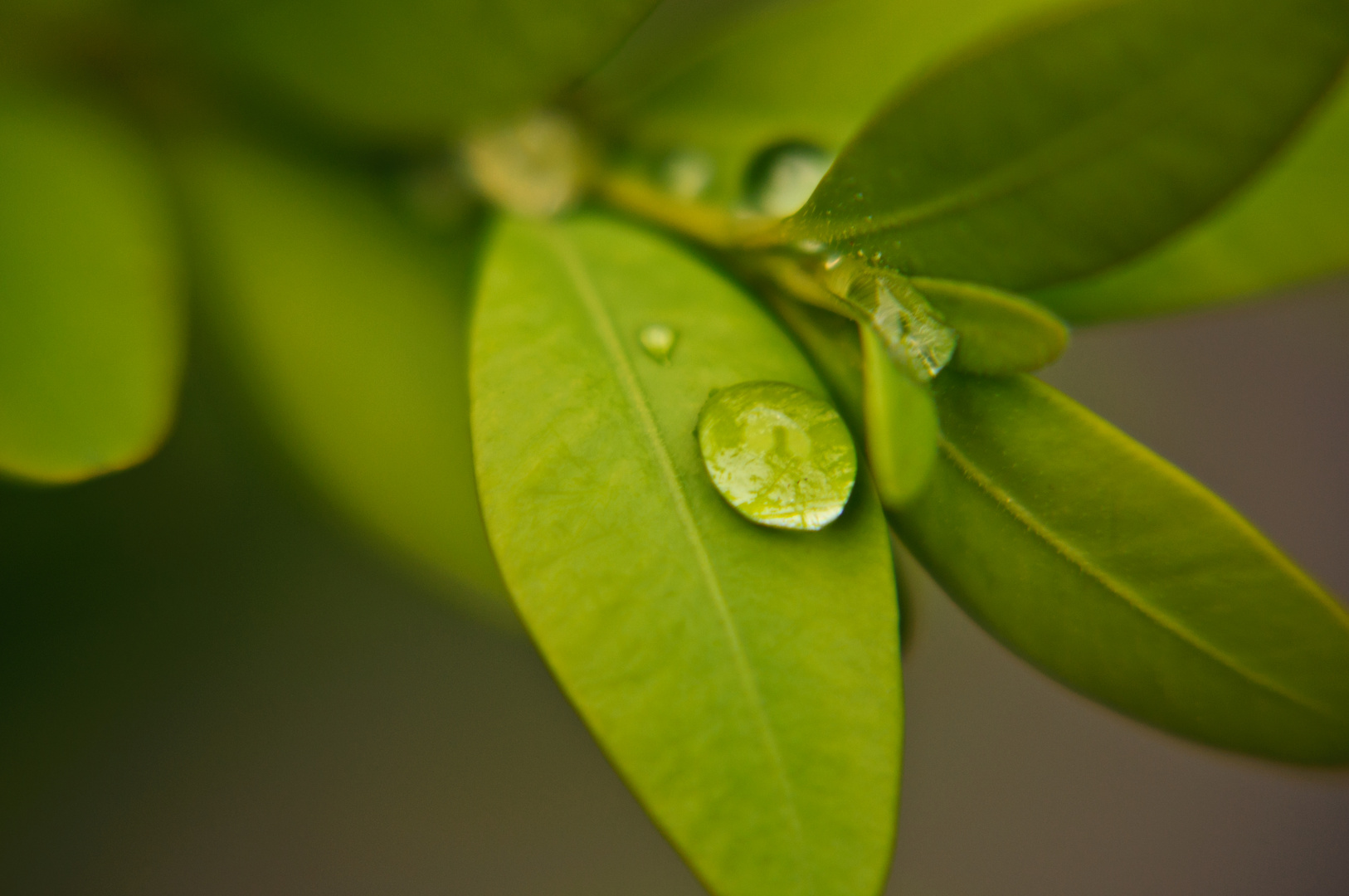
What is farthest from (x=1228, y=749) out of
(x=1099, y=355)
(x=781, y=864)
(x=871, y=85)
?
(x=1099, y=355)

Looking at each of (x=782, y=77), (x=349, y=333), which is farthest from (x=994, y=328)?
(x=349, y=333)

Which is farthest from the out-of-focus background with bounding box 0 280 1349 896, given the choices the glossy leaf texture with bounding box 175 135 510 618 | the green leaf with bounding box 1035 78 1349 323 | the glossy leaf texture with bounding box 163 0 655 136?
the green leaf with bounding box 1035 78 1349 323

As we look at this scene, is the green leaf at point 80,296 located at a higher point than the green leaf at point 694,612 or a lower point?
higher

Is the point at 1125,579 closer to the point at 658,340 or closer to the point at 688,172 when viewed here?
the point at 658,340

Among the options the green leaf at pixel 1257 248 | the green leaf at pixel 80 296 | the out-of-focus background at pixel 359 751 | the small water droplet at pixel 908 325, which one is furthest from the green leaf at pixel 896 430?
the out-of-focus background at pixel 359 751

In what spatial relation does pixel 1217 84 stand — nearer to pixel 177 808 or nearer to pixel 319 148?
pixel 319 148

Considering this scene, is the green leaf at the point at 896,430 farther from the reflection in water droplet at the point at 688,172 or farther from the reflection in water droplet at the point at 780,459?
the reflection in water droplet at the point at 688,172
